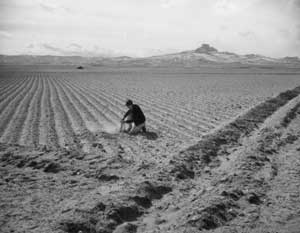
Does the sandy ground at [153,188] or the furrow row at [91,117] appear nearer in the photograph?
the sandy ground at [153,188]

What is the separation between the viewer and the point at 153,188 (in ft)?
18.1

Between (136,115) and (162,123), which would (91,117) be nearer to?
(162,123)

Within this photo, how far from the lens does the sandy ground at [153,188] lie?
4.38 metres

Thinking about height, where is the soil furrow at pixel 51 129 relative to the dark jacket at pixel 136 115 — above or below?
below

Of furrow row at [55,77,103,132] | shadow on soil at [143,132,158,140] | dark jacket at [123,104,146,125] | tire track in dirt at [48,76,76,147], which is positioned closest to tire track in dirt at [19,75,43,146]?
tire track in dirt at [48,76,76,147]

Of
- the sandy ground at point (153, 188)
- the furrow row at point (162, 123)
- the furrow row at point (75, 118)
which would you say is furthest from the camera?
the furrow row at point (75, 118)

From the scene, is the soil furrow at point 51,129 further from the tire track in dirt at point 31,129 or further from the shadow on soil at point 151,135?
the shadow on soil at point 151,135

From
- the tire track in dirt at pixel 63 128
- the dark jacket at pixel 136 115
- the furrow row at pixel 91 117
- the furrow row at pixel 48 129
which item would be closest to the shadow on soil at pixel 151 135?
the dark jacket at pixel 136 115

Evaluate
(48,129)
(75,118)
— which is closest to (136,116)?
(48,129)

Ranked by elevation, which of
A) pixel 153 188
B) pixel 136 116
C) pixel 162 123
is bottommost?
pixel 153 188

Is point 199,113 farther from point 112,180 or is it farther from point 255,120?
point 112,180

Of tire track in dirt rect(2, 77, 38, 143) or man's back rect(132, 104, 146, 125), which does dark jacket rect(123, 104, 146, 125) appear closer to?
man's back rect(132, 104, 146, 125)

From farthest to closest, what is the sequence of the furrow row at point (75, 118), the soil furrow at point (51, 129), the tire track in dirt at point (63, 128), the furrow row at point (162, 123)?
the furrow row at point (75, 118) → the furrow row at point (162, 123) → the tire track in dirt at point (63, 128) → the soil furrow at point (51, 129)

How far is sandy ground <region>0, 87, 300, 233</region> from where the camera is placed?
438 centimetres
